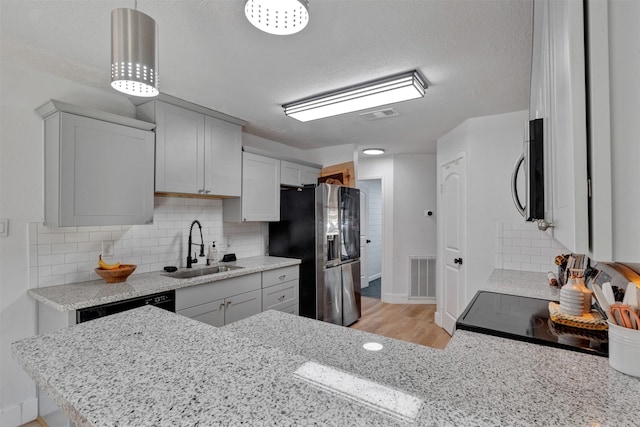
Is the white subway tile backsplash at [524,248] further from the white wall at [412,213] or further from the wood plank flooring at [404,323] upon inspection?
the white wall at [412,213]

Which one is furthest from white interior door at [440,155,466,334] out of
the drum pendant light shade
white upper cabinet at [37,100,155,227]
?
the drum pendant light shade

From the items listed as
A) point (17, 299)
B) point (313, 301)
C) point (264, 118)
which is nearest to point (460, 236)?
point (313, 301)

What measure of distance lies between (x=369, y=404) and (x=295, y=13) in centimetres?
128

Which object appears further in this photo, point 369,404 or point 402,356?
point 402,356

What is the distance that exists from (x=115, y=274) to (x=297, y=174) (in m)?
2.31

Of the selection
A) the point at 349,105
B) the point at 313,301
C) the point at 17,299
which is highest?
the point at 349,105

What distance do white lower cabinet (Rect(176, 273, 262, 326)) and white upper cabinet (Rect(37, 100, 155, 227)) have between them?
2.26 ft

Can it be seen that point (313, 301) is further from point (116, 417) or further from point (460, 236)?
point (116, 417)

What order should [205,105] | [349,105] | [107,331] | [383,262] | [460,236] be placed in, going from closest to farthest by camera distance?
[107,331] → [349,105] → [205,105] → [460,236] → [383,262]

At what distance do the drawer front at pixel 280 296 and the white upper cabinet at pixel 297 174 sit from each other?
4.01ft

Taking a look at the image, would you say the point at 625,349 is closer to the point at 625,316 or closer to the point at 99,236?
the point at 625,316

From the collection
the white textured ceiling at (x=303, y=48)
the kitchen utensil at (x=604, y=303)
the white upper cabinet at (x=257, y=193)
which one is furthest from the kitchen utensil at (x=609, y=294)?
the white upper cabinet at (x=257, y=193)

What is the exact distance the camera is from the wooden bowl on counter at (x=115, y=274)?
2305 millimetres

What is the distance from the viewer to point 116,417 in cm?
56
